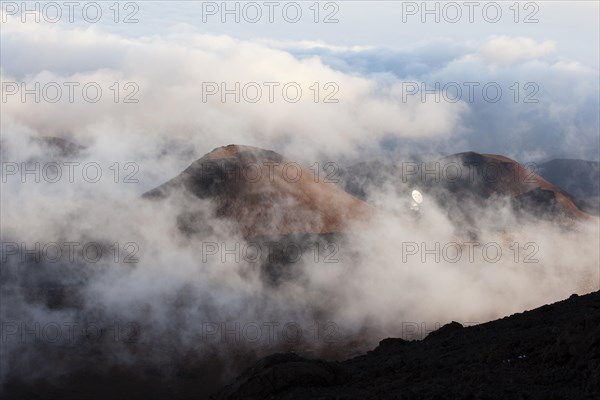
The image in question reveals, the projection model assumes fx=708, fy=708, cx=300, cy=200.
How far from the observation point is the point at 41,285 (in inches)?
2399

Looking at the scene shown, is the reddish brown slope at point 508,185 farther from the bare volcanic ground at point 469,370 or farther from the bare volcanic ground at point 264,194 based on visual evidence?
the bare volcanic ground at point 469,370

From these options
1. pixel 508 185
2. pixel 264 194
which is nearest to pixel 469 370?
pixel 264 194

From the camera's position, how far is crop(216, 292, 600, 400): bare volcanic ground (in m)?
18.8

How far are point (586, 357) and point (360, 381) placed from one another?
23.3ft

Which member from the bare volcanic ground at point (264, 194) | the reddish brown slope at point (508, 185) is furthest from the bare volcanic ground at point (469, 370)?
the reddish brown slope at point (508, 185)

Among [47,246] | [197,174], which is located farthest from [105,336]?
[197,174]

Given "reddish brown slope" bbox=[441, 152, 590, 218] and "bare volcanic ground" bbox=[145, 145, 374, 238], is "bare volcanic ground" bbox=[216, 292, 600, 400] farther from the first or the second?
"reddish brown slope" bbox=[441, 152, 590, 218]

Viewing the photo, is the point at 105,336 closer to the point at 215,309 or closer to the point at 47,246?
the point at 215,309

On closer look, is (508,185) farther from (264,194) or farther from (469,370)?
(469,370)

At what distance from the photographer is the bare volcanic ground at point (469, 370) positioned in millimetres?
18766

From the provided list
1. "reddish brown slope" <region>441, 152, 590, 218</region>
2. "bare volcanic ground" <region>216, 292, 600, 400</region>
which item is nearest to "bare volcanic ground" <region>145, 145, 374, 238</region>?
"reddish brown slope" <region>441, 152, 590, 218</region>

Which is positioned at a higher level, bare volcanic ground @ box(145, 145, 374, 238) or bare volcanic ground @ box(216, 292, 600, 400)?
bare volcanic ground @ box(145, 145, 374, 238)

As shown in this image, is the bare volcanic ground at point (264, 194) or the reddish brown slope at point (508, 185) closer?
the bare volcanic ground at point (264, 194)

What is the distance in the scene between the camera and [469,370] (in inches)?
848
